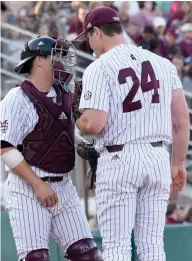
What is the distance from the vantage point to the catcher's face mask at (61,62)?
18.2 feet

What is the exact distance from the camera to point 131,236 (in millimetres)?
5293

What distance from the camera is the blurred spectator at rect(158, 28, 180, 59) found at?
35.2 feet

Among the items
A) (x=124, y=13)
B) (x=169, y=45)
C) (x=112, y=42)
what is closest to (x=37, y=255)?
(x=112, y=42)

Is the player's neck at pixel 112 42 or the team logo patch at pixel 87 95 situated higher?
the player's neck at pixel 112 42

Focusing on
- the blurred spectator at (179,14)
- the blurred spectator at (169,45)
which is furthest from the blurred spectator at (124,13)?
the blurred spectator at (169,45)

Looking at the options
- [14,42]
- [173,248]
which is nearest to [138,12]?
[14,42]

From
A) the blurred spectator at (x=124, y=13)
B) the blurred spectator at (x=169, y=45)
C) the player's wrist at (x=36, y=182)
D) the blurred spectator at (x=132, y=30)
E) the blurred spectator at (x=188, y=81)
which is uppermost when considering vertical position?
the blurred spectator at (x=124, y=13)

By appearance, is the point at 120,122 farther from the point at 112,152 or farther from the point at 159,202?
the point at 159,202

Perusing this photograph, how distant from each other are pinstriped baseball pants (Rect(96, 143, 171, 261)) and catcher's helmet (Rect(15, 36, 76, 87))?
0.73m

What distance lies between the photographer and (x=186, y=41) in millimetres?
11203

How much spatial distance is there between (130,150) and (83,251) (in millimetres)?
911

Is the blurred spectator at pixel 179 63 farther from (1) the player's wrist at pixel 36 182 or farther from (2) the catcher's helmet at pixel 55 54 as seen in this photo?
(1) the player's wrist at pixel 36 182

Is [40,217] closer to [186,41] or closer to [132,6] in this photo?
[186,41]

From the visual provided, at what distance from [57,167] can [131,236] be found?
663 millimetres
